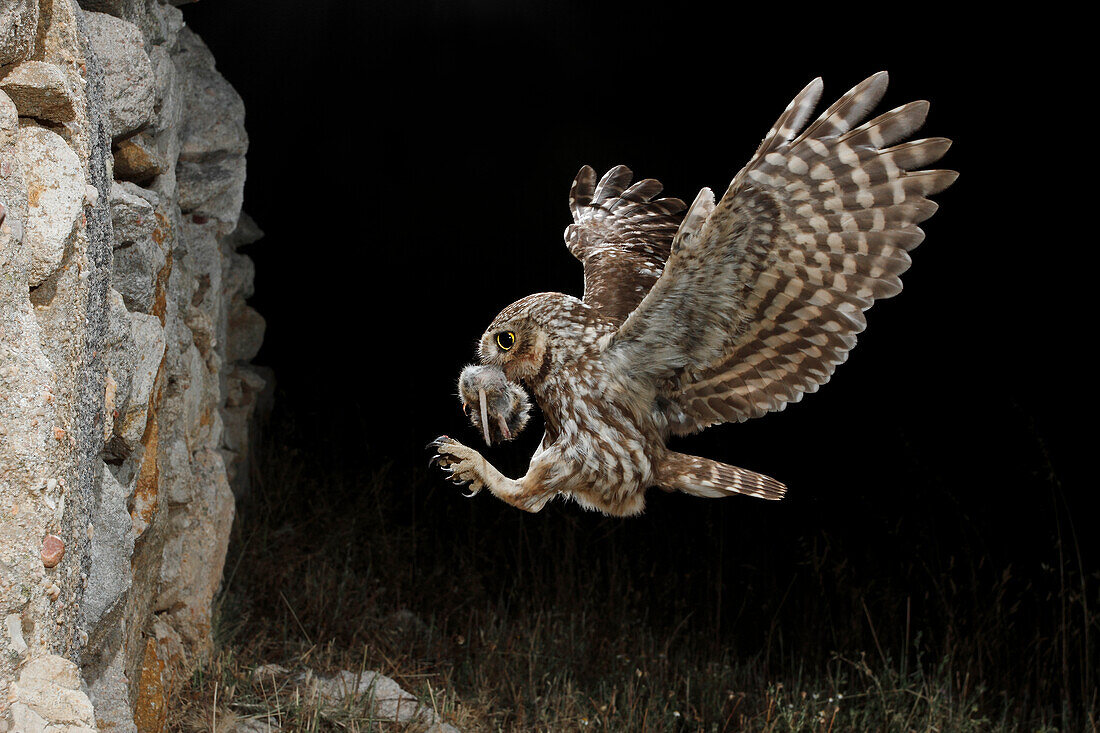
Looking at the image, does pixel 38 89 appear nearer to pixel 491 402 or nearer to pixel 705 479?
pixel 491 402

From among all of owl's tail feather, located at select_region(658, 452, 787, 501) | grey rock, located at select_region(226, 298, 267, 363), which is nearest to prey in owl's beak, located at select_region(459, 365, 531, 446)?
owl's tail feather, located at select_region(658, 452, 787, 501)

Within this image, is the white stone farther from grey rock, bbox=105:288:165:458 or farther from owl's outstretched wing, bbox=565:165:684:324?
owl's outstretched wing, bbox=565:165:684:324

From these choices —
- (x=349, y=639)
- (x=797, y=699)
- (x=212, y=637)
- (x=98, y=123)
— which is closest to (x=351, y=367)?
(x=349, y=639)

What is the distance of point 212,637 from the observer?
357 centimetres

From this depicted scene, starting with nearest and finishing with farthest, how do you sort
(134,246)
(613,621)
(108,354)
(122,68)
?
(108,354)
(122,68)
(134,246)
(613,621)

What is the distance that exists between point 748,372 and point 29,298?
147 cm

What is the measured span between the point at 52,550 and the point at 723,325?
139 cm

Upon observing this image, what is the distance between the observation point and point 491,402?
1.85 metres

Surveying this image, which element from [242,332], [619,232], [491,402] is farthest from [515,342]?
[242,332]

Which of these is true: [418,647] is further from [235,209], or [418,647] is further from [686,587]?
[235,209]

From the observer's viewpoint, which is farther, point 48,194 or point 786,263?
point 786,263

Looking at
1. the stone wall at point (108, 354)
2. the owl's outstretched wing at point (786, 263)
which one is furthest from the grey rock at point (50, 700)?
the owl's outstretched wing at point (786, 263)

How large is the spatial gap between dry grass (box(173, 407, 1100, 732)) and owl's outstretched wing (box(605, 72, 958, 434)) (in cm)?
194

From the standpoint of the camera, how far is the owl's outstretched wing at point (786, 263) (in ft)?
6.14
